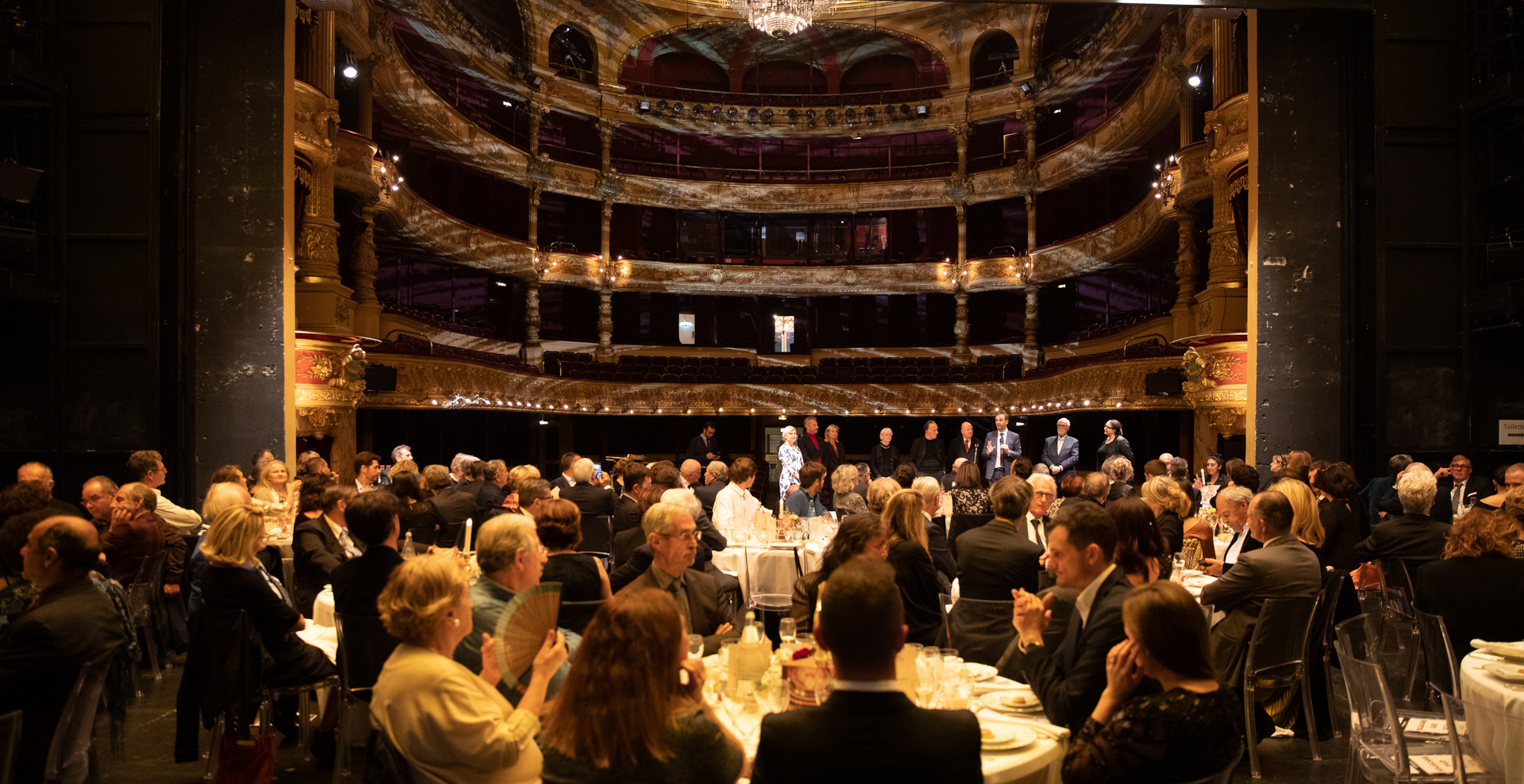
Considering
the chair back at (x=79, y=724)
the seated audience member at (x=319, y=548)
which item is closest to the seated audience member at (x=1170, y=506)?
the seated audience member at (x=319, y=548)

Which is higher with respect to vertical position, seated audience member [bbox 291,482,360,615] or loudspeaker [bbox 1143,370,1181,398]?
loudspeaker [bbox 1143,370,1181,398]

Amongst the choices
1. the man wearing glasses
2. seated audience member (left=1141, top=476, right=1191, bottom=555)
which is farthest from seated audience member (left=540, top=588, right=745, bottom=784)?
the man wearing glasses

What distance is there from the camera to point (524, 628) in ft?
11.1

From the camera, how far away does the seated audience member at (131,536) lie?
640 cm

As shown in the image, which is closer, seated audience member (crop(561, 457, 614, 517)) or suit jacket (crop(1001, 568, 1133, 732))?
suit jacket (crop(1001, 568, 1133, 732))

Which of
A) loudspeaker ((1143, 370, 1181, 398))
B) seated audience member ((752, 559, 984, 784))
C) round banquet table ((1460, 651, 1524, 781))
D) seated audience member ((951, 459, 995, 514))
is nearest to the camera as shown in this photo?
seated audience member ((752, 559, 984, 784))

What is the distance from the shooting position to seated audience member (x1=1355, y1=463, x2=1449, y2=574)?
5.96 metres

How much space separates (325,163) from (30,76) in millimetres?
5118

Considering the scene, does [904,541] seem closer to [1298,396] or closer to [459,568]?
[459,568]

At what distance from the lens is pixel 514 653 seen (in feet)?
10.7

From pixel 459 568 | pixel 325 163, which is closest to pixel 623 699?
pixel 459 568

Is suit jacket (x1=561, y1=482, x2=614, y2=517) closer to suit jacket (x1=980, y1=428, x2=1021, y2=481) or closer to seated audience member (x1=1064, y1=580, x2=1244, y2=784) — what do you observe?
seated audience member (x1=1064, y1=580, x2=1244, y2=784)

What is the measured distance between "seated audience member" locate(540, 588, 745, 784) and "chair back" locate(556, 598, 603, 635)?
197cm

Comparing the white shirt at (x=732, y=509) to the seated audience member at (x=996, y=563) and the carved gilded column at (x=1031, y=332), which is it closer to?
the seated audience member at (x=996, y=563)
